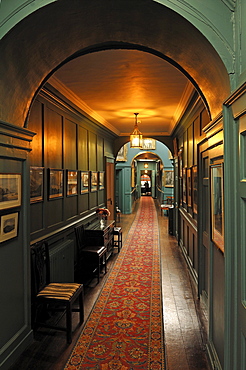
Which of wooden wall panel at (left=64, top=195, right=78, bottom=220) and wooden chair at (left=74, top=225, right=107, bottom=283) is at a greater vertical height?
wooden wall panel at (left=64, top=195, right=78, bottom=220)

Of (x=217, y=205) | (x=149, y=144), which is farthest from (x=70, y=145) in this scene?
(x=149, y=144)

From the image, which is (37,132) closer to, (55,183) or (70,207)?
(55,183)

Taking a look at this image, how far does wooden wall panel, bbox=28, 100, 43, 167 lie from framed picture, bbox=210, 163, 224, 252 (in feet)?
8.63

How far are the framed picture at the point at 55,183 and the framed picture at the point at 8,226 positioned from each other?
187cm

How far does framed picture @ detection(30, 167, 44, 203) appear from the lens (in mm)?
4377

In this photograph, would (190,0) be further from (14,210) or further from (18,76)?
(14,210)

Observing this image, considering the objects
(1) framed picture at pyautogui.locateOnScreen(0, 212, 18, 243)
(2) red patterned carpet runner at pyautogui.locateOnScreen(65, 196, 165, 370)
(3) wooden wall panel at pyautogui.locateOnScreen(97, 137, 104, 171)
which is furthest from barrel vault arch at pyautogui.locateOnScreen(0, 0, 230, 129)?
(3) wooden wall panel at pyautogui.locateOnScreen(97, 137, 104, 171)

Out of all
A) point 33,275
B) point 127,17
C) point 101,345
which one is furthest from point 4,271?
point 127,17

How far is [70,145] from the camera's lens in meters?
6.37

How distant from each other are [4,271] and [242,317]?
226cm

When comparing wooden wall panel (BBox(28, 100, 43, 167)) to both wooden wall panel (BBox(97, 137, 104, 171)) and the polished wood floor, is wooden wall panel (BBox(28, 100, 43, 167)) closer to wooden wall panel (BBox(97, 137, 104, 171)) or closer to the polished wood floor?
the polished wood floor

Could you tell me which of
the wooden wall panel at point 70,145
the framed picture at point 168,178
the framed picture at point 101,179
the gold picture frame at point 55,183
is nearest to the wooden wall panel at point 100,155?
the framed picture at point 101,179

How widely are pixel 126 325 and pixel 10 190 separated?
2.43 meters

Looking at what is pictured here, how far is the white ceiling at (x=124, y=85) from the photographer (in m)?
4.29
